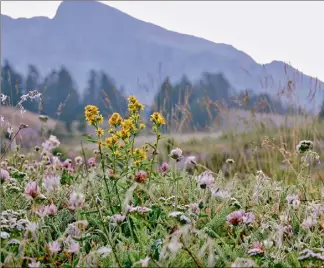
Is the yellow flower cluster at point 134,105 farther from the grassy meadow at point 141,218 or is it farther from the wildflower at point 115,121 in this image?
the wildflower at point 115,121

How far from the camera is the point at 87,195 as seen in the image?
2.81 m

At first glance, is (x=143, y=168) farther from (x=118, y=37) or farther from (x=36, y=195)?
(x=118, y=37)

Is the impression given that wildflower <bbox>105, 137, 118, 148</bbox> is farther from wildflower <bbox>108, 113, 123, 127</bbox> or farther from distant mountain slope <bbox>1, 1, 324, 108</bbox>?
distant mountain slope <bbox>1, 1, 324, 108</bbox>

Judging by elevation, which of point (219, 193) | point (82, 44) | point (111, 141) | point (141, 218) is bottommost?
point (141, 218)

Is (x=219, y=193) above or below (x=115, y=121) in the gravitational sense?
below

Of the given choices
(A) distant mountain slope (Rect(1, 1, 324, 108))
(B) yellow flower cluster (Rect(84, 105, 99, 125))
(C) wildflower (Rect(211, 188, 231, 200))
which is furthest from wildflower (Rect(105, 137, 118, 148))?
(A) distant mountain slope (Rect(1, 1, 324, 108))

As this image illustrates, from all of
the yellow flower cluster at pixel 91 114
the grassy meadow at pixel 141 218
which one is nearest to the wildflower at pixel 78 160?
the grassy meadow at pixel 141 218

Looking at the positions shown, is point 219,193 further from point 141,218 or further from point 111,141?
point 111,141

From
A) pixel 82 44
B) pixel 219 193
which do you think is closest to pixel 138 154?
pixel 219 193

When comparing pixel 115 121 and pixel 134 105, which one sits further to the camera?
pixel 134 105

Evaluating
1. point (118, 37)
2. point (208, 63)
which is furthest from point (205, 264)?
point (118, 37)

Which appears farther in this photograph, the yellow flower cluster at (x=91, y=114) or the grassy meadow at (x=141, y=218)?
the yellow flower cluster at (x=91, y=114)

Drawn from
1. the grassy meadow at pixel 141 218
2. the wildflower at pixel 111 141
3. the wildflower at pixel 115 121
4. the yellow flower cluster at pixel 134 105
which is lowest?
the grassy meadow at pixel 141 218

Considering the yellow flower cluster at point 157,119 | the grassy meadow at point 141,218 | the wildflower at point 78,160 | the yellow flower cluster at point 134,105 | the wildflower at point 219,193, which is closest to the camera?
the grassy meadow at point 141,218
